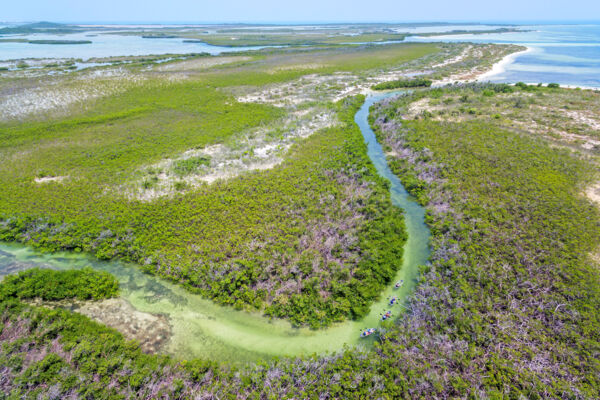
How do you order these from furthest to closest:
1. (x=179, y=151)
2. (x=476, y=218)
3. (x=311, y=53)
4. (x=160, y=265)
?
(x=311, y=53) → (x=179, y=151) → (x=476, y=218) → (x=160, y=265)

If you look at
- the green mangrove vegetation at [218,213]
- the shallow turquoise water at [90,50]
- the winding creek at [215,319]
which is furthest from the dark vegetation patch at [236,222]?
the shallow turquoise water at [90,50]

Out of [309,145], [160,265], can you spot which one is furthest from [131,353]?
[309,145]

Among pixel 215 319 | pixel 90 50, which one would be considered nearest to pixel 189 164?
pixel 215 319

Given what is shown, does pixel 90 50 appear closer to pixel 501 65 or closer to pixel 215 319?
pixel 215 319

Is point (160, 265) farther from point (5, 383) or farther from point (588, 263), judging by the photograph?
point (588, 263)

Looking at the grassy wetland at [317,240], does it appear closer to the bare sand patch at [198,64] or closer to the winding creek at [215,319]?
the winding creek at [215,319]

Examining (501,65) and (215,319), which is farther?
(501,65)
